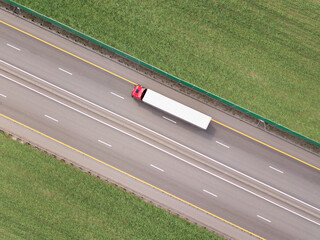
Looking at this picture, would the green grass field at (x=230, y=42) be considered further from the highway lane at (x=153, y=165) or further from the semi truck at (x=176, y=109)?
the highway lane at (x=153, y=165)

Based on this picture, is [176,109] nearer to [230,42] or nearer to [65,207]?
[230,42]

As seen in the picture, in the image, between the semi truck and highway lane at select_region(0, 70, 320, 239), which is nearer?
the semi truck

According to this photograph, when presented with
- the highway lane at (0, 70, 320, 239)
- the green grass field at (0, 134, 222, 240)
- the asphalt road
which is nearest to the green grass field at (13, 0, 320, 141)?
the asphalt road

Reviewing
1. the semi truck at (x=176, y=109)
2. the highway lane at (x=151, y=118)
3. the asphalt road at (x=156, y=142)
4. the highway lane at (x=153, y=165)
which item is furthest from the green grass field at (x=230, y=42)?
the highway lane at (x=153, y=165)

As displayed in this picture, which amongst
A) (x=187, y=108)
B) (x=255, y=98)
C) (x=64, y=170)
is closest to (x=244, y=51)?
(x=255, y=98)

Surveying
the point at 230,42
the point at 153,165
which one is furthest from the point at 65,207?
the point at 230,42

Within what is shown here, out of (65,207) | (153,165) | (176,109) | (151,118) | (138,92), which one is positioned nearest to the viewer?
(176,109)

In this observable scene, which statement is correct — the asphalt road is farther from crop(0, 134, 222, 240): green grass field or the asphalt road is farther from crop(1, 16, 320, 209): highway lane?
crop(0, 134, 222, 240): green grass field
